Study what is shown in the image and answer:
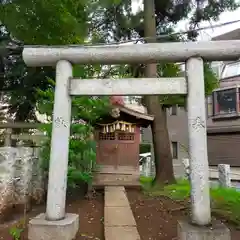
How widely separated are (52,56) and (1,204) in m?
3.40

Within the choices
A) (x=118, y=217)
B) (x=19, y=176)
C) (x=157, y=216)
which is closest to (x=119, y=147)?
(x=19, y=176)

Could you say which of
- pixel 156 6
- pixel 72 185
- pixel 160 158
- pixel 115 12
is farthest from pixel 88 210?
pixel 156 6

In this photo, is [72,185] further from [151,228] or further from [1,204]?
[151,228]

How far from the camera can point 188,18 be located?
12.2 metres

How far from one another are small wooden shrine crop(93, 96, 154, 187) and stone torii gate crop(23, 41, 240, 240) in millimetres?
3805

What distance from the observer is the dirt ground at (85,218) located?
16.2 ft

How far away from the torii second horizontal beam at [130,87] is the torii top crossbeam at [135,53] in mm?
424

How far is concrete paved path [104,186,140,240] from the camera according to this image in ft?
15.2

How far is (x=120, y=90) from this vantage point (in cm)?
497

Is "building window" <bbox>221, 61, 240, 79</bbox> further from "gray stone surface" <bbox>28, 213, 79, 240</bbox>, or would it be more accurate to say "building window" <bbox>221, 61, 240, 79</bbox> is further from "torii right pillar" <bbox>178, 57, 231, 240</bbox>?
"gray stone surface" <bbox>28, 213, 79, 240</bbox>

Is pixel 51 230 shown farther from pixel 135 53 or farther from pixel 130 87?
pixel 135 53

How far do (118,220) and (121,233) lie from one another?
623 millimetres

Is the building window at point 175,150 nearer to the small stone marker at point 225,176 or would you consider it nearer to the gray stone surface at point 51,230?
the small stone marker at point 225,176

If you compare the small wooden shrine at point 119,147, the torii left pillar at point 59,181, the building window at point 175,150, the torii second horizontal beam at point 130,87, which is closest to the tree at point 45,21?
the small wooden shrine at point 119,147
